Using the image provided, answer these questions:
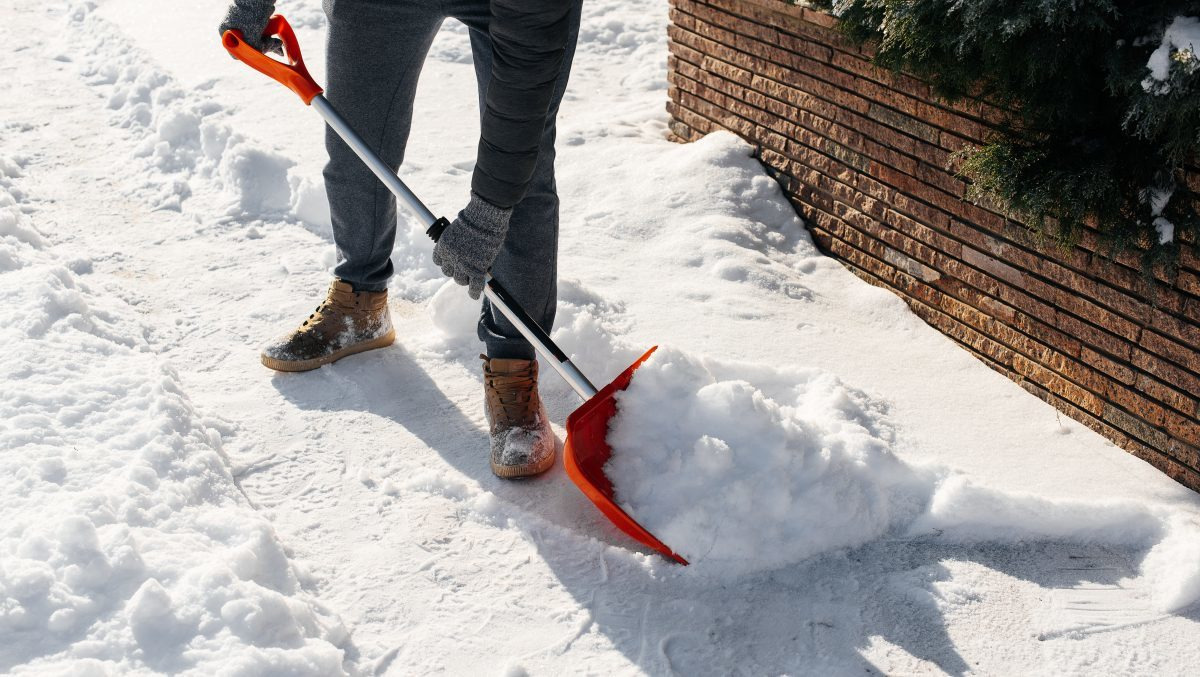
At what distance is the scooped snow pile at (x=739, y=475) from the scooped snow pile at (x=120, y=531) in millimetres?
729

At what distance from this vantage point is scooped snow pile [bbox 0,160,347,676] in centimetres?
176

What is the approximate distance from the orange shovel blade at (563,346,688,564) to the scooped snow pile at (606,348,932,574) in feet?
0.06

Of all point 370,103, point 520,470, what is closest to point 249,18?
point 370,103

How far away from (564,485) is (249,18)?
1.39 meters

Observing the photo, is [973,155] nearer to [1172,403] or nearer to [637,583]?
[1172,403]

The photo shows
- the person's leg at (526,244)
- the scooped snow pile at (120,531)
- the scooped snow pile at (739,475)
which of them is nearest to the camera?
the scooped snow pile at (120,531)

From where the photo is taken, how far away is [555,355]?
247 cm

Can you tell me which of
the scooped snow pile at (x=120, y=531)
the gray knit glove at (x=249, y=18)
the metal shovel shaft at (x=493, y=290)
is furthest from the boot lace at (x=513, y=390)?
the gray knit glove at (x=249, y=18)

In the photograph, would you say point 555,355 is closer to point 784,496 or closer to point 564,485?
point 564,485

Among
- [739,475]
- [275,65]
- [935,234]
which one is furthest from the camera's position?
[935,234]

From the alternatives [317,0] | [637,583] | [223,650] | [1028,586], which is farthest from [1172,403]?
[317,0]

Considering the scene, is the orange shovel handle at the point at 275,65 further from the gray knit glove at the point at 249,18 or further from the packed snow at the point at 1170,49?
the packed snow at the point at 1170,49

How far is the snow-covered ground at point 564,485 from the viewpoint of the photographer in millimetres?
1995

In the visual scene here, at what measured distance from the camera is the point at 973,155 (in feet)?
8.91
